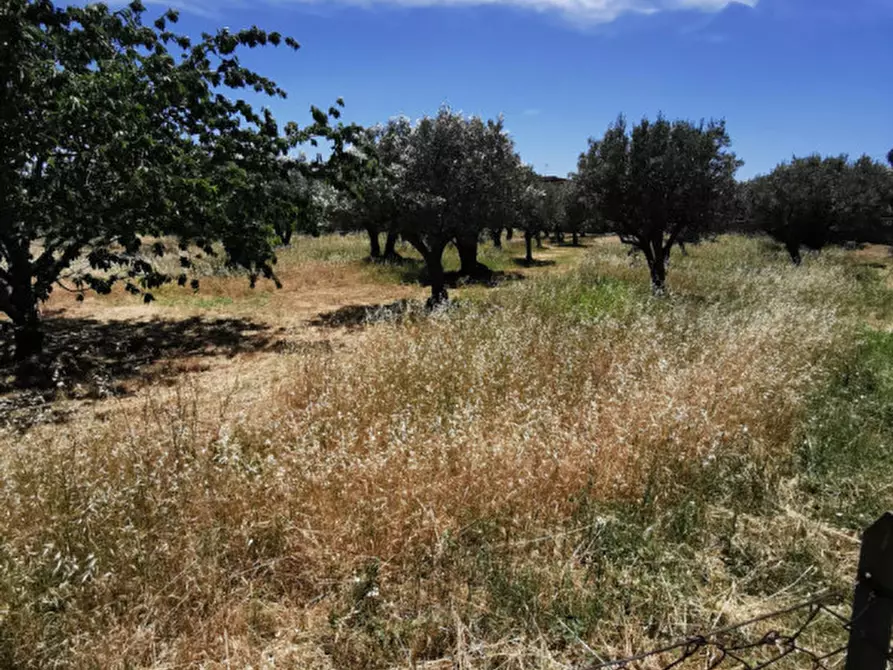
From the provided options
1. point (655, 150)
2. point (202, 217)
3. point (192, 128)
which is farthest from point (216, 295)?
point (655, 150)

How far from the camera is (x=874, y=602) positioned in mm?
1765

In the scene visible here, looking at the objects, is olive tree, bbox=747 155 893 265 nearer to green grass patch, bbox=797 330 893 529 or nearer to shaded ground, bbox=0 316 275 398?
green grass patch, bbox=797 330 893 529

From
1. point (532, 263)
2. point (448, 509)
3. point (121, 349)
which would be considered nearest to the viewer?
point (448, 509)

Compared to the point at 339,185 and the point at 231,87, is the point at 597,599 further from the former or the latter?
the point at 231,87

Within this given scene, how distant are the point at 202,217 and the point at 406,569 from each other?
8.57 meters

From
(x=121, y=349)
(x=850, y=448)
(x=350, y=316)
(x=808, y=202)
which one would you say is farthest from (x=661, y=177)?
(x=121, y=349)

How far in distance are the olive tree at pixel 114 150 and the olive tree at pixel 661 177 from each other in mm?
8385

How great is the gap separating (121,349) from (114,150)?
4794mm

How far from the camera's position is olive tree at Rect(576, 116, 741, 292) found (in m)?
14.3

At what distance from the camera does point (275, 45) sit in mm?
10977

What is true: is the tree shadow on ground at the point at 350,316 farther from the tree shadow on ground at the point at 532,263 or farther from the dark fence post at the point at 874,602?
the tree shadow on ground at the point at 532,263

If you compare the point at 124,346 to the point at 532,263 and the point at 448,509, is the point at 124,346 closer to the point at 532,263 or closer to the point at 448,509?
the point at 448,509

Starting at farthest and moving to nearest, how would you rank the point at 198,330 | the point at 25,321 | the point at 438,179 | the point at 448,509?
the point at 438,179 → the point at 198,330 → the point at 25,321 → the point at 448,509

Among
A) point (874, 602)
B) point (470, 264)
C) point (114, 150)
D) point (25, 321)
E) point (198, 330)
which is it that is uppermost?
point (114, 150)
